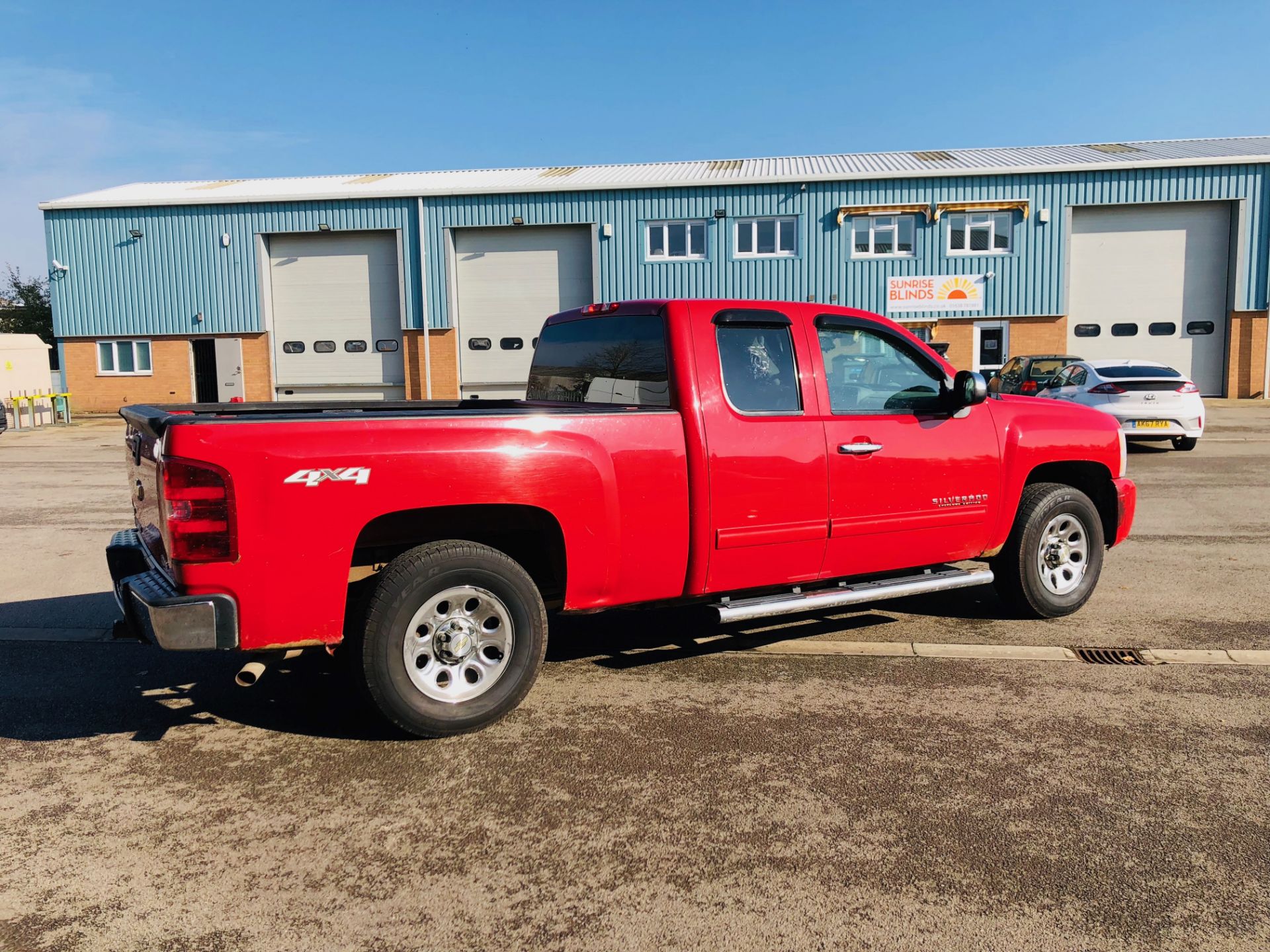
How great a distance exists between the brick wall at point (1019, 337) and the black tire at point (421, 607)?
26553 mm

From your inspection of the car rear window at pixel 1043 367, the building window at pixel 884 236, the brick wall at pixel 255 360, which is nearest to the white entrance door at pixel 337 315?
the brick wall at pixel 255 360

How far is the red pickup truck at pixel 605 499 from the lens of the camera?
387cm

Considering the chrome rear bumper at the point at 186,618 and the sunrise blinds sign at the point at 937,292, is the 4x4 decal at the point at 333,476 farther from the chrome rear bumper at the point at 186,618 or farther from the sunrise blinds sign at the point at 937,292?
the sunrise blinds sign at the point at 937,292

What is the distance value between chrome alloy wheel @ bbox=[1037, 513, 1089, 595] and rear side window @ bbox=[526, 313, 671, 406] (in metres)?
2.70

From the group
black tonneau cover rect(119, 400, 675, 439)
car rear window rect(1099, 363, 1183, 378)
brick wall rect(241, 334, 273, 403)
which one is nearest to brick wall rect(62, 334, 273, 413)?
brick wall rect(241, 334, 273, 403)

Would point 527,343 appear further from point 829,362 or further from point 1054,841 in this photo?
point 1054,841

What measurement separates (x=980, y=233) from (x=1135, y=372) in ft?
46.2

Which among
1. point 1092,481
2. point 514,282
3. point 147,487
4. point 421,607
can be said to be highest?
point 514,282

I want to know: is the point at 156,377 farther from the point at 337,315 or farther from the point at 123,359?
the point at 337,315

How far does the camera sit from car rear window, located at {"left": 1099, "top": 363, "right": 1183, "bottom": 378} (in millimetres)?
16047

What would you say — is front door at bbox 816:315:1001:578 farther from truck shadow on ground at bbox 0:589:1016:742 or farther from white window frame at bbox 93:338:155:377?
white window frame at bbox 93:338:155:377

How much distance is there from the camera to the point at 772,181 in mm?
28828

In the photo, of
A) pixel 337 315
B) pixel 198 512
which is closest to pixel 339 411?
pixel 198 512

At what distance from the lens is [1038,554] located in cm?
598
